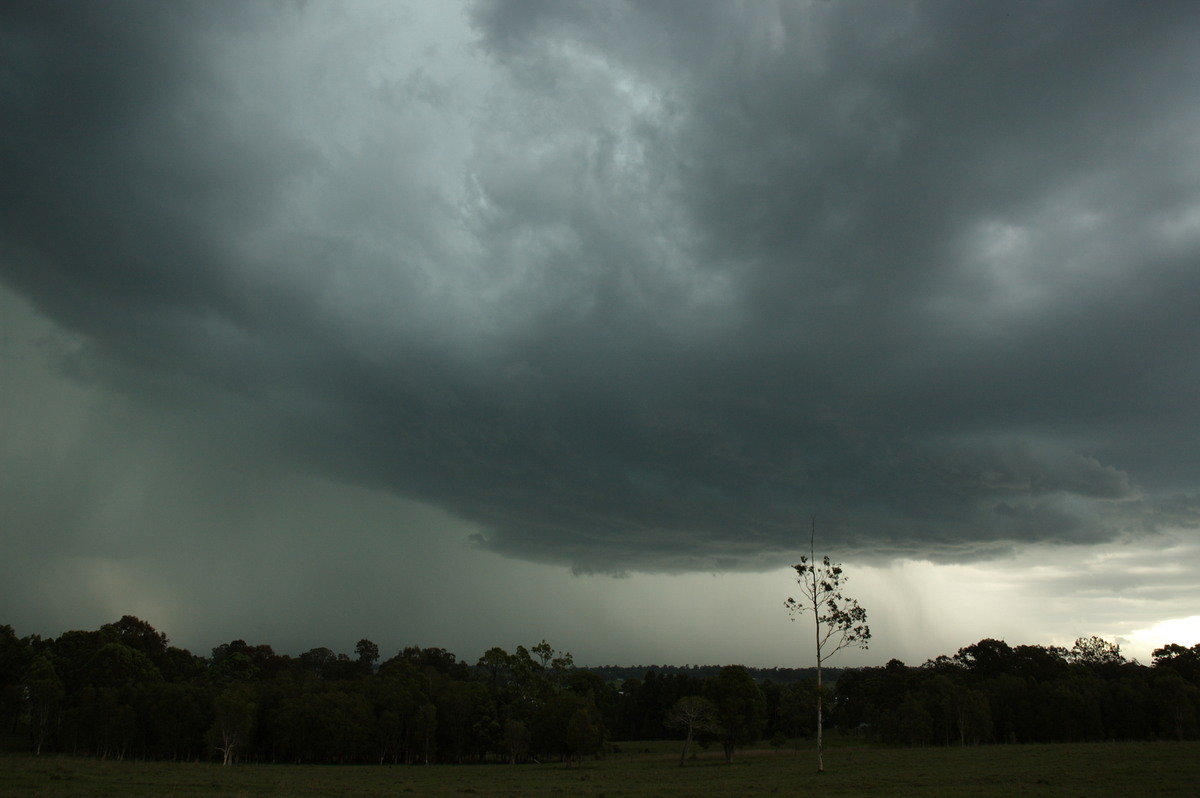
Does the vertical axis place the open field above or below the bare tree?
above

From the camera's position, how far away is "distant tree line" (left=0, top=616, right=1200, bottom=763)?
275 feet

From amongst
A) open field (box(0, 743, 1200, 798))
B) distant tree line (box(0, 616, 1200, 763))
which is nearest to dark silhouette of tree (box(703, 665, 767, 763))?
distant tree line (box(0, 616, 1200, 763))

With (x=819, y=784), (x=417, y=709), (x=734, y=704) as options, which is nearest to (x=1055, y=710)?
(x=734, y=704)

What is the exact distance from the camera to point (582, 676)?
386ft

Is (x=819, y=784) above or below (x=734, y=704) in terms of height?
above

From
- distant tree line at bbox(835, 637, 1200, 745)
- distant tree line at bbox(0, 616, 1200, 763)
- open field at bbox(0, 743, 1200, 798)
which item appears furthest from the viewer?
distant tree line at bbox(835, 637, 1200, 745)

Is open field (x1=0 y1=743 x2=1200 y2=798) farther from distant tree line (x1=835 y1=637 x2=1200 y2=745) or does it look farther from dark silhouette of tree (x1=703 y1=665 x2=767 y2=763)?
distant tree line (x1=835 y1=637 x2=1200 y2=745)

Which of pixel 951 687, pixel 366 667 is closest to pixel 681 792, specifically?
pixel 951 687

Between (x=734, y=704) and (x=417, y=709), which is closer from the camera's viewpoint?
(x=734, y=704)

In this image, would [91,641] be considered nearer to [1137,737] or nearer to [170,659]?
[170,659]

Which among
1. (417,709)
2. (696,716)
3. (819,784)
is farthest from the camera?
(417,709)

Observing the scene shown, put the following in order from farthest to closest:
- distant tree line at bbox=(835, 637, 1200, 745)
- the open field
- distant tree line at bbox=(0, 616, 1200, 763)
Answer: distant tree line at bbox=(835, 637, 1200, 745)
distant tree line at bbox=(0, 616, 1200, 763)
the open field

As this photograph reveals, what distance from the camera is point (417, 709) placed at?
306 feet

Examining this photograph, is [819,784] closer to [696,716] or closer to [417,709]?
[696,716]
